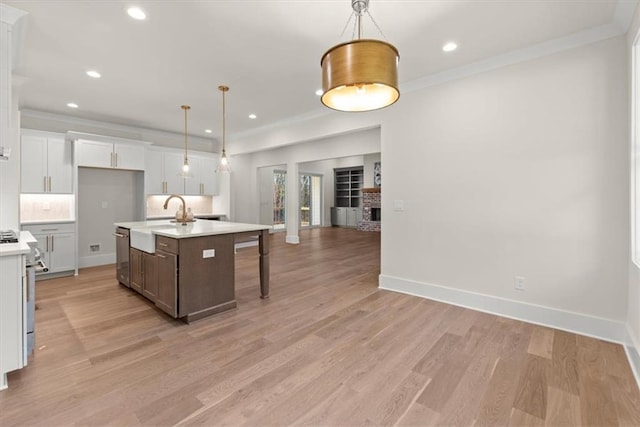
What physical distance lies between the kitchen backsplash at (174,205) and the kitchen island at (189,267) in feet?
10.7

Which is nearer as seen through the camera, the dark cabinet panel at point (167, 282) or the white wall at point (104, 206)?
the dark cabinet panel at point (167, 282)

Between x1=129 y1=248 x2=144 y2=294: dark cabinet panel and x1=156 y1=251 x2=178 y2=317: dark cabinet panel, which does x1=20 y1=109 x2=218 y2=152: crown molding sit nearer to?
x1=129 y1=248 x2=144 y2=294: dark cabinet panel

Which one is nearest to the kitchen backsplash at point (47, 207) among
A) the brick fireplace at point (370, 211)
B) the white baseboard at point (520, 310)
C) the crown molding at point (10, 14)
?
the crown molding at point (10, 14)

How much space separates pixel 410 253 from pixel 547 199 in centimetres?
155

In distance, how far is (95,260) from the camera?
5629 mm

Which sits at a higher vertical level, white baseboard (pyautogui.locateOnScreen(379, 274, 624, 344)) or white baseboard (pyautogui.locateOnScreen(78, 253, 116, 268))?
white baseboard (pyautogui.locateOnScreen(78, 253, 116, 268))

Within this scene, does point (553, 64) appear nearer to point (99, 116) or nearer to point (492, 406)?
point (492, 406)

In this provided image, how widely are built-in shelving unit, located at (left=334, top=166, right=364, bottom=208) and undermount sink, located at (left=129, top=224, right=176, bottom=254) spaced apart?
31.7 ft

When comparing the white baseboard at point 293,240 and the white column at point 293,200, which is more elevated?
the white column at point 293,200

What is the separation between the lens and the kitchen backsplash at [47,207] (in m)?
4.91

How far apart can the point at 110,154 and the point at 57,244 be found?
5.75 feet

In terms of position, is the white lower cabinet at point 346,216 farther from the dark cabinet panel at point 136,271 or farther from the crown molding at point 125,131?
the dark cabinet panel at point 136,271

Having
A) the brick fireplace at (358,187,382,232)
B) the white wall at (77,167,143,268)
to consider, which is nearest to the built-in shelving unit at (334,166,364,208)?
the brick fireplace at (358,187,382,232)

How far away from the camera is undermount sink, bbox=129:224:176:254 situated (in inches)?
126
